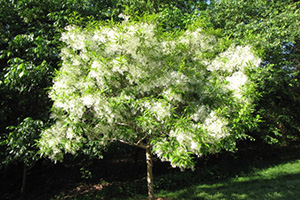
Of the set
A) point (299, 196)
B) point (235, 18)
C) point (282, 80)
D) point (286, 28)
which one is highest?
point (235, 18)

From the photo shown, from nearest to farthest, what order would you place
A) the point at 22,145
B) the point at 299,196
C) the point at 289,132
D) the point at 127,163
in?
1. the point at 22,145
2. the point at 299,196
3. the point at 127,163
4. the point at 289,132

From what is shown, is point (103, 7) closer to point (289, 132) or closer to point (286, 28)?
point (286, 28)

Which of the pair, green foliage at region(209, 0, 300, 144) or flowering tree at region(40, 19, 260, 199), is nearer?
flowering tree at region(40, 19, 260, 199)

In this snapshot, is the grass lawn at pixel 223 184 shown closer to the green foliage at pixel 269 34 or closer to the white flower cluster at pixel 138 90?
the green foliage at pixel 269 34

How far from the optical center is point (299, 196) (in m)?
5.57

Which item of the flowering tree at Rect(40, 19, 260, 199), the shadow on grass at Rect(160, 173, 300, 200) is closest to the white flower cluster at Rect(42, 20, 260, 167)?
Result: the flowering tree at Rect(40, 19, 260, 199)

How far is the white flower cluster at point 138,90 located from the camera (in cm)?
322

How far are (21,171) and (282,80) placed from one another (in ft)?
36.3

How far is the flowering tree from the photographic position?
126 inches

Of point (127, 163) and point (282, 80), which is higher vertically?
point (282, 80)

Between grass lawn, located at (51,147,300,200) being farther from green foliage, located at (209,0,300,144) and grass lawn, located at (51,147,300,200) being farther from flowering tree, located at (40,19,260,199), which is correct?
flowering tree, located at (40,19,260,199)

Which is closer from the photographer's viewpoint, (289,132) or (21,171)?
(21,171)

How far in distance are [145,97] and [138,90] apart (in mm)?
331

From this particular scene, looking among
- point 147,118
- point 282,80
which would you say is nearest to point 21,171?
point 147,118
